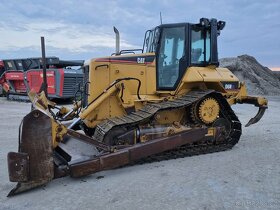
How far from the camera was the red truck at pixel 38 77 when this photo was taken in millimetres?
16812

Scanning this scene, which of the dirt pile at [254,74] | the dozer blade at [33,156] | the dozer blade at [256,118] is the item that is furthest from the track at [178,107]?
the dirt pile at [254,74]

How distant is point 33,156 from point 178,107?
2675mm

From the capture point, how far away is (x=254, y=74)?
29.5 m

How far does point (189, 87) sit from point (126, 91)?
131 cm

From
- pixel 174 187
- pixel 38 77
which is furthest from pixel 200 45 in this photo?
pixel 38 77

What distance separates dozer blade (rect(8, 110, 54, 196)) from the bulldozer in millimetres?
533

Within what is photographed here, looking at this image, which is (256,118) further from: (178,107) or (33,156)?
(33,156)

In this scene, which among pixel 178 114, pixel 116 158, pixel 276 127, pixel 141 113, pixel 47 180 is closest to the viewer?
pixel 47 180

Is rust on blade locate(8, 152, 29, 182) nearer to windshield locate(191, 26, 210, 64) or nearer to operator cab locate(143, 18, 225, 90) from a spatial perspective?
operator cab locate(143, 18, 225, 90)

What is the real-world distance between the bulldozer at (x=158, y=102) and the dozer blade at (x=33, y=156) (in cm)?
53

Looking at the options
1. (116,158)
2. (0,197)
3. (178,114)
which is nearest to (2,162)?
(0,197)

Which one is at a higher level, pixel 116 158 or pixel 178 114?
pixel 178 114

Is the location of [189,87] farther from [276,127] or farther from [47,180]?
[276,127]

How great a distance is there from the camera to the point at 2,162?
18.9 ft
